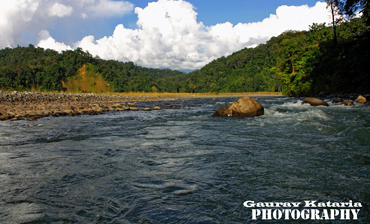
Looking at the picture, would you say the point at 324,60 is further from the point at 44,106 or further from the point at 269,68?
the point at 269,68

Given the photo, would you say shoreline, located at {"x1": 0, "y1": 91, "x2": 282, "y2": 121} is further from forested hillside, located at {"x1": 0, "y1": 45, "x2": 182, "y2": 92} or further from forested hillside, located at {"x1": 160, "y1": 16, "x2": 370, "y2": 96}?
forested hillside, located at {"x1": 0, "y1": 45, "x2": 182, "y2": 92}

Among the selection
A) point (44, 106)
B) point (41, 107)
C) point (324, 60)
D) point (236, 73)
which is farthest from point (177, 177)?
point (236, 73)

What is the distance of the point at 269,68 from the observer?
117875mm

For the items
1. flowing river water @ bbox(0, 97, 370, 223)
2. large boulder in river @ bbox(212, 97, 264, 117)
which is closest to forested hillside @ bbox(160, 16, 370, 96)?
large boulder in river @ bbox(212, 97, 264, 117)

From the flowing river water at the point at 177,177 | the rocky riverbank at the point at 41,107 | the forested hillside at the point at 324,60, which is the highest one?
the forested hillside at the point at 324,60

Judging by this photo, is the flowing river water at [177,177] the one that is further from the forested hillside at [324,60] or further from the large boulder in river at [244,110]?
the forested hillside at [324,60]

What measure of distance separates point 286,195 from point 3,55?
208853 mm

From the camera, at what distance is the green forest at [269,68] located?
31.2 m

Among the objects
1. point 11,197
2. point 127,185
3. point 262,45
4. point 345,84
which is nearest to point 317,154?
point 127,185

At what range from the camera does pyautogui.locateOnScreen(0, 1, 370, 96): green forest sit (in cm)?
3124

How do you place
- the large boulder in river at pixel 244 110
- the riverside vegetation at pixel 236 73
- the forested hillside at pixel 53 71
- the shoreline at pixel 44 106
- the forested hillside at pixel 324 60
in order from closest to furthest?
the large boulder in river at pixel 244 110 < the shoreline at pixel 44 106 < the forested hillside at pixel 324 60 < the riverside vegetation at pixel 236 73 < the forested hillside at pixel 53 71

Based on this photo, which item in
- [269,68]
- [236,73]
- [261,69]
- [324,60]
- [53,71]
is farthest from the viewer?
[236,73]

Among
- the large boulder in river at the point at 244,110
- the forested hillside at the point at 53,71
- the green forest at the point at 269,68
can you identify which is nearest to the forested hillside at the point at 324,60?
the green forest at the point at 269,68

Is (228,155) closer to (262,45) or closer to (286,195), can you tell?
(286,195)
